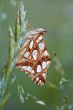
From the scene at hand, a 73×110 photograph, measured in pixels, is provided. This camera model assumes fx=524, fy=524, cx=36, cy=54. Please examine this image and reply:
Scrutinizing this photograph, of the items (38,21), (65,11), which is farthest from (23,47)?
(38,21)

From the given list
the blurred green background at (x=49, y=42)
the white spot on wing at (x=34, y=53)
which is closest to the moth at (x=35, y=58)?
the white spot on wing at (x=34, y=53)

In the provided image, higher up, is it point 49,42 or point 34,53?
point 34,53

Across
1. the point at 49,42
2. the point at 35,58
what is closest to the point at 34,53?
the point at 35,58

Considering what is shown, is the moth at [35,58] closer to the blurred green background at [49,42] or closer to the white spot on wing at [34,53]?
the white spot on wing at [34,53]

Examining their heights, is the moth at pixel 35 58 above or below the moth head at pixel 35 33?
below

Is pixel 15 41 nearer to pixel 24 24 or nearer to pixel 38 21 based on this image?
pixel 24 24

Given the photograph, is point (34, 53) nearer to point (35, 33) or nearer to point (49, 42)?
point (35, 33)
